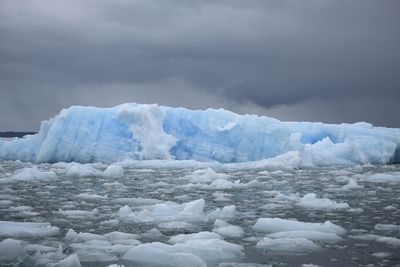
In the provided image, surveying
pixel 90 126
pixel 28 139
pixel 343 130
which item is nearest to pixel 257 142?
pixel 343 130

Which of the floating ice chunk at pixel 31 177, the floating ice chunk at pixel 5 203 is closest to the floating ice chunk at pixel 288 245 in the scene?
the floating ice chunk at pixel 5 203

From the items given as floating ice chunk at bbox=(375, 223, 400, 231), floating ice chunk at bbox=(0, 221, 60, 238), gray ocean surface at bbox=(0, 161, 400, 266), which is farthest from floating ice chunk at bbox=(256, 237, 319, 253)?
floating ice chunk at bbox=(0, 221, 60, 238)

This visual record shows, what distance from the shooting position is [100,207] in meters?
9.96

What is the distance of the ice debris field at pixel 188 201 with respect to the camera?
225 inches

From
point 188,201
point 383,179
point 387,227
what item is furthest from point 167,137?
point 387,227

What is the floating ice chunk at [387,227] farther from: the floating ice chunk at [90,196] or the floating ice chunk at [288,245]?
the floating ice chunk at [90,196]

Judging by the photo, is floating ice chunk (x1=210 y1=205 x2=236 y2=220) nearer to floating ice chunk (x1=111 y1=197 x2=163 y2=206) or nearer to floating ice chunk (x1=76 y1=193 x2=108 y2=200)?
floating ice chunk (x1=111 y1=197 x2=163 y2=206)

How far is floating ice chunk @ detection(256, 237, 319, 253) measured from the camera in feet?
20.3

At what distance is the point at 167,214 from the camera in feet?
28.6

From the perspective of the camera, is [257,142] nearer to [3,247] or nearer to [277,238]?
[277,238]

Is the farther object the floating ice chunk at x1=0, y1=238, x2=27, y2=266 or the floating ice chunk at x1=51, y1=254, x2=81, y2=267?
the floating ice chunk at x1=0, y1=238, x2=27, y2=266

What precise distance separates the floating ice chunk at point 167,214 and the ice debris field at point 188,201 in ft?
0.08

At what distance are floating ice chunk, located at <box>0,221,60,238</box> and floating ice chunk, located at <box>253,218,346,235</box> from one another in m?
3.21

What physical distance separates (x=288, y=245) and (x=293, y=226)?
1155mm
